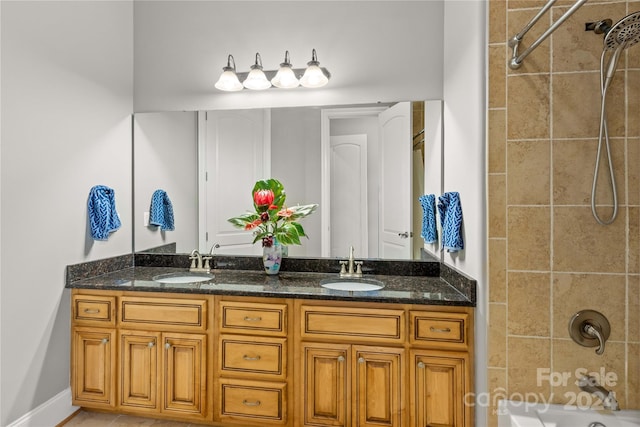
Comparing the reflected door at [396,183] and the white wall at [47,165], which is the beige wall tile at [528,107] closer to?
the reflected door at [396,183]

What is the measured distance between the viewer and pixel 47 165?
202 centimetres

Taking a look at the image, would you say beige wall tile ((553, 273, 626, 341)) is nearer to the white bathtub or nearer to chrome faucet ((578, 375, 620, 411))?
chrome faucet ((578, 375, 620, 411))

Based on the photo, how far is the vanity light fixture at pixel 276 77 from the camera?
2375 mm

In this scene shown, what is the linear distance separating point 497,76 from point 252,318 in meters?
1.61

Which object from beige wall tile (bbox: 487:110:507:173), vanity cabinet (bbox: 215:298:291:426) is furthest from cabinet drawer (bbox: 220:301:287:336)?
beige wall tile (bbox: 487:110:507:173)

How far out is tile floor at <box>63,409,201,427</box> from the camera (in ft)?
7.00

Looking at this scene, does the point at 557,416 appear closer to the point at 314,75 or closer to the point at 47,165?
the point at 314,75

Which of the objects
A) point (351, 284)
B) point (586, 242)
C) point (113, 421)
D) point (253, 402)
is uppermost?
point (586, 242)

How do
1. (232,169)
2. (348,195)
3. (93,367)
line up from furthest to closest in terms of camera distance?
(232,169)
(348,195)
(93,367)

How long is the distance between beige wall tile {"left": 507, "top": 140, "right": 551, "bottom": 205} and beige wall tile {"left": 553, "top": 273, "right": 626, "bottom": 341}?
352mm

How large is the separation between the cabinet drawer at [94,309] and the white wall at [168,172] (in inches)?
23.0

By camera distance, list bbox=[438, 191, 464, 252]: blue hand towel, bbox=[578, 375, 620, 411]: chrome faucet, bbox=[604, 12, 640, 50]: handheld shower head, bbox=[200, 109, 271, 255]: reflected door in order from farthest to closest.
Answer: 1. bbox=[200, 109, 271, 255]: reflected door
2. bbox=[438, 191, 464, 252]: blue hand towel
3. bbox=[578, 375, 620, 411]: chrome faucet
4. bbox=[604, 12, 640, 50]: handheld shower head

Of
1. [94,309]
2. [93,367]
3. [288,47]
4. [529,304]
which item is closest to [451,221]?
[529,304]

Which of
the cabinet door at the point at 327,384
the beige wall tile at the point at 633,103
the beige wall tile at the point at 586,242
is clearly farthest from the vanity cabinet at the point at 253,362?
the beige wall tile at the point at 633,103
